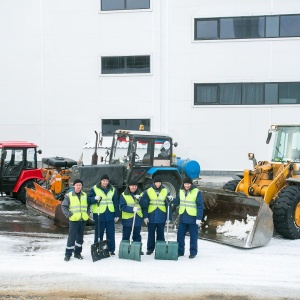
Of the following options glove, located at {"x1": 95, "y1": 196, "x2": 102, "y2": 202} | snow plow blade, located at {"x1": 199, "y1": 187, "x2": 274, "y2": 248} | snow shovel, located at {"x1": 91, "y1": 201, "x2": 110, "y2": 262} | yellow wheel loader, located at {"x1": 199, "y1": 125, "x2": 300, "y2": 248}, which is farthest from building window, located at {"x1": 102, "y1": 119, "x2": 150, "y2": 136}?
snow shovel, located at {"x1": 91, "y1": 201, "x2": 110, "y2": 262}

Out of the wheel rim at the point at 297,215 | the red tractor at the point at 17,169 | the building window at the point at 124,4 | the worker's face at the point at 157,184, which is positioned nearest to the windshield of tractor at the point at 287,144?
the wheel rim at the point at 297,215

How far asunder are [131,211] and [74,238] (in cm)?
113

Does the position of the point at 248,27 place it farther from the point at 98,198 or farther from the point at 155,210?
the point at 98,198

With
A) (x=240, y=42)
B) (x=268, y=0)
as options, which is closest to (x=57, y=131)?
(x=240, y=42)

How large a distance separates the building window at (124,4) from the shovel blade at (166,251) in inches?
627

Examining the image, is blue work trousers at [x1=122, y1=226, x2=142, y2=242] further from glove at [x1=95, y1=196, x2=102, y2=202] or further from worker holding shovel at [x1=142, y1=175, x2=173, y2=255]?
glove at [x1=95, y1=196, x2=102, y2=202]

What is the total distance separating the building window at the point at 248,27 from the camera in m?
20.9

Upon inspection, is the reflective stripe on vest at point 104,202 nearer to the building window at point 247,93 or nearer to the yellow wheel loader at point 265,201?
the yellow wheel loader at point 265,201

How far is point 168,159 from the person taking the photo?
12633mm

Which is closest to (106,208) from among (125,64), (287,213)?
(287,213)

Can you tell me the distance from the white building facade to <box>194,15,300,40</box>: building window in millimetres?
46

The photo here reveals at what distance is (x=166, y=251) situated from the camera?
26.5 feet

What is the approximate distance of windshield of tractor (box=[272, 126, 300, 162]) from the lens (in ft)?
34.8

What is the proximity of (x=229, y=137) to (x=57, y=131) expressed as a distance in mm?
8288
